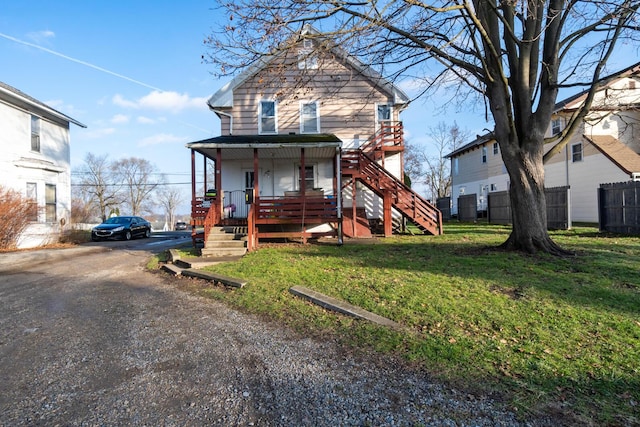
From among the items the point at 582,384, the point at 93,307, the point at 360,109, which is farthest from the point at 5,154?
the point at 582,384

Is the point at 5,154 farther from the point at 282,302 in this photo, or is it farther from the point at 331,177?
the point at 282,302

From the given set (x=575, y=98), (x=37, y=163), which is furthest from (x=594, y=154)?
(x=37, y=163)

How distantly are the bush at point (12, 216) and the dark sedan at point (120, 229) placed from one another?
4274mm

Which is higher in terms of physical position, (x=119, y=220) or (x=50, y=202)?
(x=50, y=202)

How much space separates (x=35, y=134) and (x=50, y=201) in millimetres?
3113

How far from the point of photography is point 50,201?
1697 cm

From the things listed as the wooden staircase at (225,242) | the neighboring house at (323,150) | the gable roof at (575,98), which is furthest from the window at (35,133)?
the gable roof at (575,98)

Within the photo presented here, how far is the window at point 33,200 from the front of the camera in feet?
48.8

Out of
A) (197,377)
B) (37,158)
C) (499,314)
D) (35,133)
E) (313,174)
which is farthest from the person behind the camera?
(35,133)

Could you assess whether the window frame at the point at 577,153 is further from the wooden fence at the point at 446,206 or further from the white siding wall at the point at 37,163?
the white siding wall at the point at 37,163

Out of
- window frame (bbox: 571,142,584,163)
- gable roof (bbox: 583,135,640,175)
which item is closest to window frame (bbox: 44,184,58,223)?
gable roof (bbox: 583,135,640,175)

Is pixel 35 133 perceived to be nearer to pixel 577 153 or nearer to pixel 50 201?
pixel 50 201

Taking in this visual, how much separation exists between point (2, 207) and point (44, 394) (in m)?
14.0

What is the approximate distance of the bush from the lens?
44.2ft
